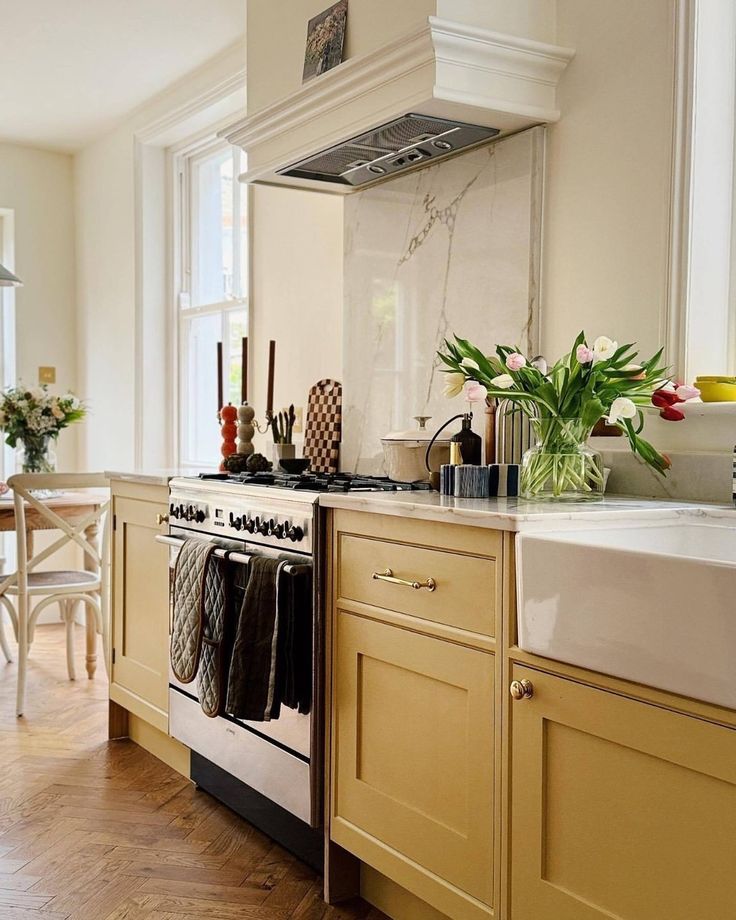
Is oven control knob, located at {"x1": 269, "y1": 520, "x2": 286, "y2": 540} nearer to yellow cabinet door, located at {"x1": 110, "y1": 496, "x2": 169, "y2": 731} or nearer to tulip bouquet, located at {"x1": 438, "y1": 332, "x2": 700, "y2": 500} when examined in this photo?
tulip bouquet, located at {"x1": 438, "y1": 332, "x2": 700, "y2": 500}

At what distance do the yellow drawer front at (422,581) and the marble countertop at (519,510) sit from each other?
0.25 ft

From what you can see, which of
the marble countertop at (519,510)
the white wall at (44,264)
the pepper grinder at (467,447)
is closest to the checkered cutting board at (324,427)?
the pepper grinder at (467,447)

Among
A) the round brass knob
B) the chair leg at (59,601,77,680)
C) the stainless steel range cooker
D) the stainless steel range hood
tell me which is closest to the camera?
the round brass knob

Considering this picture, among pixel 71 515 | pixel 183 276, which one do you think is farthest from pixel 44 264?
pixel 71 515

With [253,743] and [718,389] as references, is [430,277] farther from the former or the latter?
[253,743]

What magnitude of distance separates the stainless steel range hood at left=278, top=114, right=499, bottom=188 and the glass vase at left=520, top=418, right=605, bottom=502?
2.85ft

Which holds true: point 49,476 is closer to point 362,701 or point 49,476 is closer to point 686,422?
point 362,701

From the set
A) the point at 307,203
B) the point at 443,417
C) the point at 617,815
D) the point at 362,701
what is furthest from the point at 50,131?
the point at 617,815

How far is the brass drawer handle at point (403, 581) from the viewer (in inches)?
77.2

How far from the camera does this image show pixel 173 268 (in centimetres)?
515

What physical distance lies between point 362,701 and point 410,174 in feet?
5.37

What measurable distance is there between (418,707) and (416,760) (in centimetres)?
11

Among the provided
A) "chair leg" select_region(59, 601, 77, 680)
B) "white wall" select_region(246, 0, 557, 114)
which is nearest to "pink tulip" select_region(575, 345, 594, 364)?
"white wall" select_region(246, 0, 557, 114)

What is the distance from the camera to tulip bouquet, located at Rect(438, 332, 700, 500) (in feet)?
6.85
